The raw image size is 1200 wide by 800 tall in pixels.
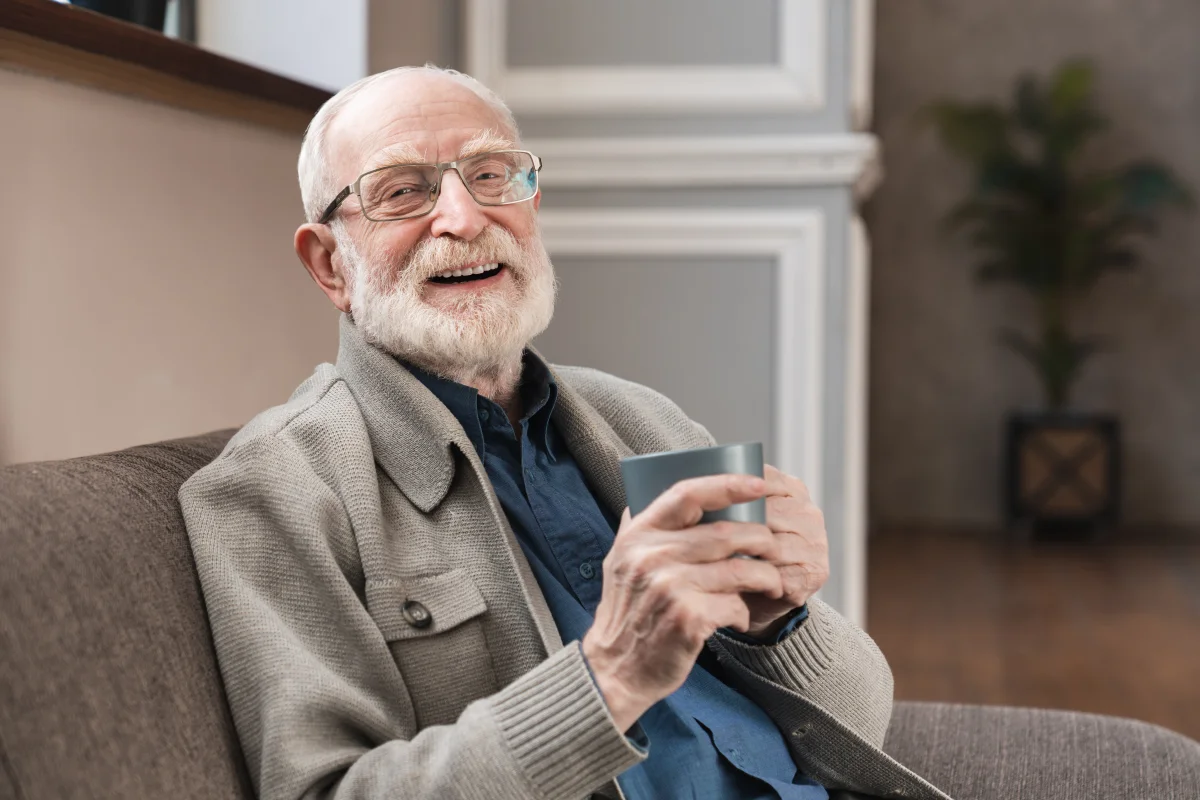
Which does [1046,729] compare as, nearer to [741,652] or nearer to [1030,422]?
[741,652]

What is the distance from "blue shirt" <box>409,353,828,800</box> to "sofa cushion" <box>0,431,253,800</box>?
325mm

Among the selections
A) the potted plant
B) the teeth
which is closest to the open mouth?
the teeth

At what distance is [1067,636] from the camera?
4184 millimetres

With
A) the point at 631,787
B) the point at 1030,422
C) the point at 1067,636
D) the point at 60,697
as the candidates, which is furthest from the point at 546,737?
the point at 1030,422

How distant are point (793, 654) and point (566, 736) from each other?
14.4 inches

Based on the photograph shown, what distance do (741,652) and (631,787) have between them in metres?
0.19

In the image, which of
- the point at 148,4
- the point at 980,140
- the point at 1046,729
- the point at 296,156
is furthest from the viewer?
the point at 980,140

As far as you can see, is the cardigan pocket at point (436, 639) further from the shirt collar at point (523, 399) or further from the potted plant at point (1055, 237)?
the potted plant at point (1055, 237)

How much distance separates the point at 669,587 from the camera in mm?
947

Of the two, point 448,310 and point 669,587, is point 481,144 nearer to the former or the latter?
point 448,310

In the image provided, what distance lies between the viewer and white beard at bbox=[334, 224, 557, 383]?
4.32 feet

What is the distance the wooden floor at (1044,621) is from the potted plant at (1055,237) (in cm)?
28

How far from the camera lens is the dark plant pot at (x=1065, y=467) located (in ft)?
19.2

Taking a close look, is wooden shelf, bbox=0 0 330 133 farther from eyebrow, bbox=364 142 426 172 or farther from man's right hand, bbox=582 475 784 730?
man's right hand, bbox=582 475 784 730
